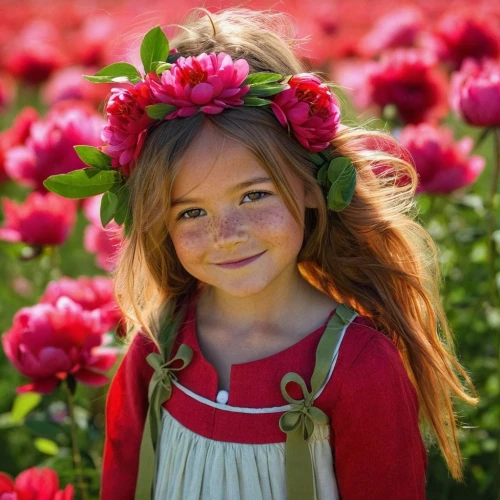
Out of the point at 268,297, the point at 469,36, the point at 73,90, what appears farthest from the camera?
the point at 73,90

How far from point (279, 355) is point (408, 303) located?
1.09 ft

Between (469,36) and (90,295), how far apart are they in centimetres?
173

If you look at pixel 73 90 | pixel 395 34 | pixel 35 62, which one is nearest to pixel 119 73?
pixel 395 34

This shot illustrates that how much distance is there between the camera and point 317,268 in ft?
6.16

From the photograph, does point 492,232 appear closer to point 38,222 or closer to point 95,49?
point 38,222

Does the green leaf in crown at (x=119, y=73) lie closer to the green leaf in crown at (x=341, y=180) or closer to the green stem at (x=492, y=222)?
the green leaf in crown at (x=341, y=180)

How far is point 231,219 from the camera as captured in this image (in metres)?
1.60

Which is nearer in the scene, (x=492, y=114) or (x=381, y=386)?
(x=381, y=386)

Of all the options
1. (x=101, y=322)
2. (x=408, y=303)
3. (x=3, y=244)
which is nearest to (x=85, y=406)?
(x=3, y=244)

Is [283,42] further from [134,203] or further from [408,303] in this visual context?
[408,303]

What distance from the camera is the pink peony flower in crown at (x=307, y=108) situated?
1.62 metres

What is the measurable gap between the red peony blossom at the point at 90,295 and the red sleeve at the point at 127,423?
0.15m

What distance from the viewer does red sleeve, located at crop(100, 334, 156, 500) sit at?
1935 mm

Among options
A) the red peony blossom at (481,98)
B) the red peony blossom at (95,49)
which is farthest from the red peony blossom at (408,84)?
the red peony blossom at (95,49)
